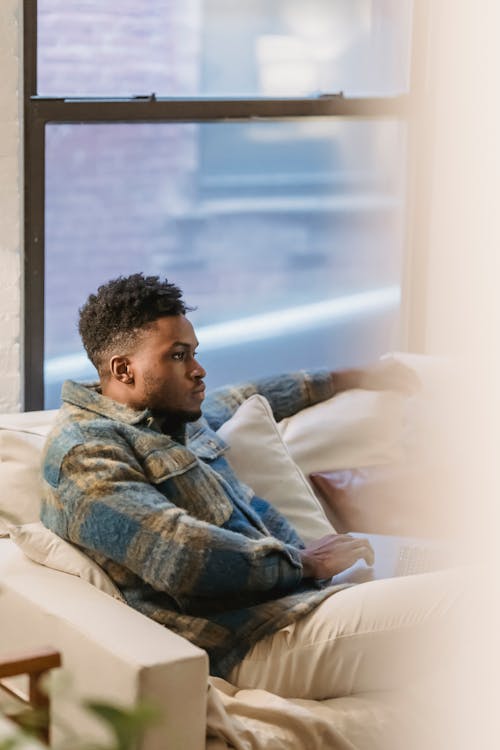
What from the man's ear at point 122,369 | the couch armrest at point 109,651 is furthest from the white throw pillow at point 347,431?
the couch armrest at point 109,651

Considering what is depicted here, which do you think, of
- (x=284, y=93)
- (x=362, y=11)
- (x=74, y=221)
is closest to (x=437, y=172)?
(x=74, y=221)

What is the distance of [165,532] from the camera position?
6.08 ft

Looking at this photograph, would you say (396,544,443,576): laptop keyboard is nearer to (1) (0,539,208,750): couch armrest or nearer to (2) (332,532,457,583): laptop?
(2) (332,532,457,583): laptop

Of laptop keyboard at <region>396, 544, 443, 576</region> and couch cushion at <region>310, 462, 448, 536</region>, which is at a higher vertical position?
couch cushion at <region>310, 462, 448, 536</region>

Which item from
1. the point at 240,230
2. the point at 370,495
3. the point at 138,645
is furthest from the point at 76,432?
the point at 240,230

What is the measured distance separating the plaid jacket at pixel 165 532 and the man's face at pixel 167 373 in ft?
0.14

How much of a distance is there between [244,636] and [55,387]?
139cm

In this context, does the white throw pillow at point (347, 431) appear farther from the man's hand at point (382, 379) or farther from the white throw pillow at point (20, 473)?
the white throw pillow at point (20, 473)

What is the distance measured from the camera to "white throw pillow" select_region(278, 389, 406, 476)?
2.63 meters

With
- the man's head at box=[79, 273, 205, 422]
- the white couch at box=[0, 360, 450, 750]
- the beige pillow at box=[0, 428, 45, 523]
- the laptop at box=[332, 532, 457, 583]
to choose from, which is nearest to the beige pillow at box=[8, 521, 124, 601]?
the white couch at box=[0, 360, 450, 750]

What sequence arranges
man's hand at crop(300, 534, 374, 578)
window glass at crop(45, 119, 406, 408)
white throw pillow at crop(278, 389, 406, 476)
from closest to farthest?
man's hand at crop(300, 534, 374, 578)
white throw pillow at crop(278, 389, 406, 476)
window glass at crop(45, 119, 406, 408)

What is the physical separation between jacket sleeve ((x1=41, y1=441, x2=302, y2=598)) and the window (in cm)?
116

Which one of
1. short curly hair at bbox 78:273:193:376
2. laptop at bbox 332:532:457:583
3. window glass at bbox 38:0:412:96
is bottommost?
laptop at bbox 332:532:457:583

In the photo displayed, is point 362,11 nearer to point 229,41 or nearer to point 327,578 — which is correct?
point 229,41
